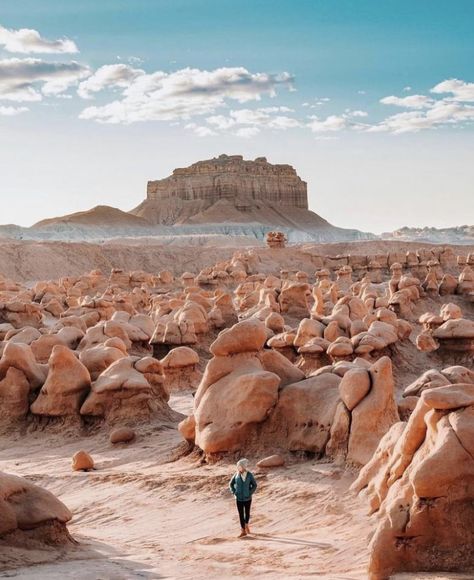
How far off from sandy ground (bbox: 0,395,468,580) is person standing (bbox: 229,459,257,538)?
0.16 m

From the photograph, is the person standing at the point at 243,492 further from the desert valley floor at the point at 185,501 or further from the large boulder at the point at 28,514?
the large boulder at the point at 28,514

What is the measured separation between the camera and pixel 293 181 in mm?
138625

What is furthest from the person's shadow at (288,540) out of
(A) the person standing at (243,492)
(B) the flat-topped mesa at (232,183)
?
(B) the flat-topped mesa at (232,183)

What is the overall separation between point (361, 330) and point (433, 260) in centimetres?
3020

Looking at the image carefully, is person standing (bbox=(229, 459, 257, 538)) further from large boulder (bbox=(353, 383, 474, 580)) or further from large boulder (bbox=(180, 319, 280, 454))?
large boulder (bbox=(180, 319, 280, 454))

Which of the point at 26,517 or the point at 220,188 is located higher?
the point at 220,188

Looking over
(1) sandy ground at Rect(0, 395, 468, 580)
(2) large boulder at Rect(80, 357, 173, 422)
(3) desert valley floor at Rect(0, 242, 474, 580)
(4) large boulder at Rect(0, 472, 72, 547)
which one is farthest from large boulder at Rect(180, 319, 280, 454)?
(4) large boulder at Rect(0, 472, 72, 547)

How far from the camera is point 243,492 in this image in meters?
8.29

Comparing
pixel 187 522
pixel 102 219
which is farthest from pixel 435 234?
pixel 187 522

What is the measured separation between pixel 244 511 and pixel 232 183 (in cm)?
12261

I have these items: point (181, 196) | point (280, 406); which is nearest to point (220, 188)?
point (181, 196)

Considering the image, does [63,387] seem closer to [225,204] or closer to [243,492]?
[243,492]

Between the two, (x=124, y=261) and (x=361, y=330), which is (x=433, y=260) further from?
(x=361, y=330)

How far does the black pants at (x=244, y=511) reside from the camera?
832 cm
